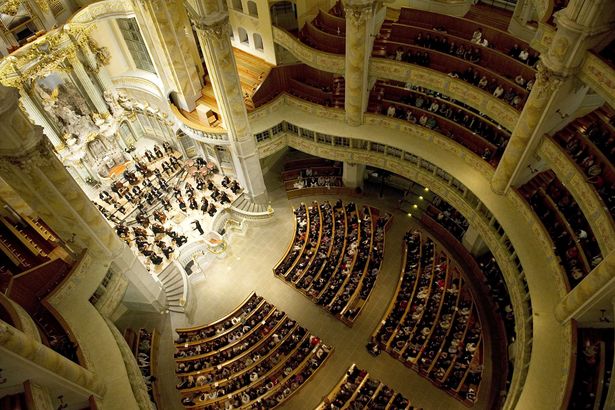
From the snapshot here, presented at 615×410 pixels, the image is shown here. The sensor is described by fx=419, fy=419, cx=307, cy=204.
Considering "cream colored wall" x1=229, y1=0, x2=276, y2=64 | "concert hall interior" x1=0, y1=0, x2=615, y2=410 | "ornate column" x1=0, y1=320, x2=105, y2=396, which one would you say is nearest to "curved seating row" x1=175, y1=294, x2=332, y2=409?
"concert hall interior" x1=0, y1=0, x2=615, y2=410

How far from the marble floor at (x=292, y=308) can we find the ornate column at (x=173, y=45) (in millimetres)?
7683

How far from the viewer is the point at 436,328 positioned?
1905cm

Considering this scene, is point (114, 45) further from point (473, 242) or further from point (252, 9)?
point (473, 242)

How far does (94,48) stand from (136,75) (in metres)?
2.48

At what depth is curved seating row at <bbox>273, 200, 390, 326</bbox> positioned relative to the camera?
2072 cm

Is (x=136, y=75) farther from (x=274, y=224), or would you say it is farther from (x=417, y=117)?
(x=417, y=117)

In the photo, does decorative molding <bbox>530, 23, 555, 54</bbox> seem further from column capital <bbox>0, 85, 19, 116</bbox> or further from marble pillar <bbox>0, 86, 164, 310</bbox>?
marble pillar <bbox>0, 86, 164, 310</bbox>

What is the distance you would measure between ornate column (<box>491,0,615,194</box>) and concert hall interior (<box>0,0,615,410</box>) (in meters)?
0.08

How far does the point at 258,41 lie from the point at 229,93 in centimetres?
534

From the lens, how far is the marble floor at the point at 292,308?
18438mm

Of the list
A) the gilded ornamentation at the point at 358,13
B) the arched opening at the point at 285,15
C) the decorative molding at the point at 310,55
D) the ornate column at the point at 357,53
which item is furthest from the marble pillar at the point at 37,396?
the arched opening at the point at 285,15

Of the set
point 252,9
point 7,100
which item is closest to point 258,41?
point 252,9

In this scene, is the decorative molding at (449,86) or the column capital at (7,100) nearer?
the column capital at (7,100)

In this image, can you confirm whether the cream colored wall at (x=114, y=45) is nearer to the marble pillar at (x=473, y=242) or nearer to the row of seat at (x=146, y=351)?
the row of seat at (x=146, y=351)
